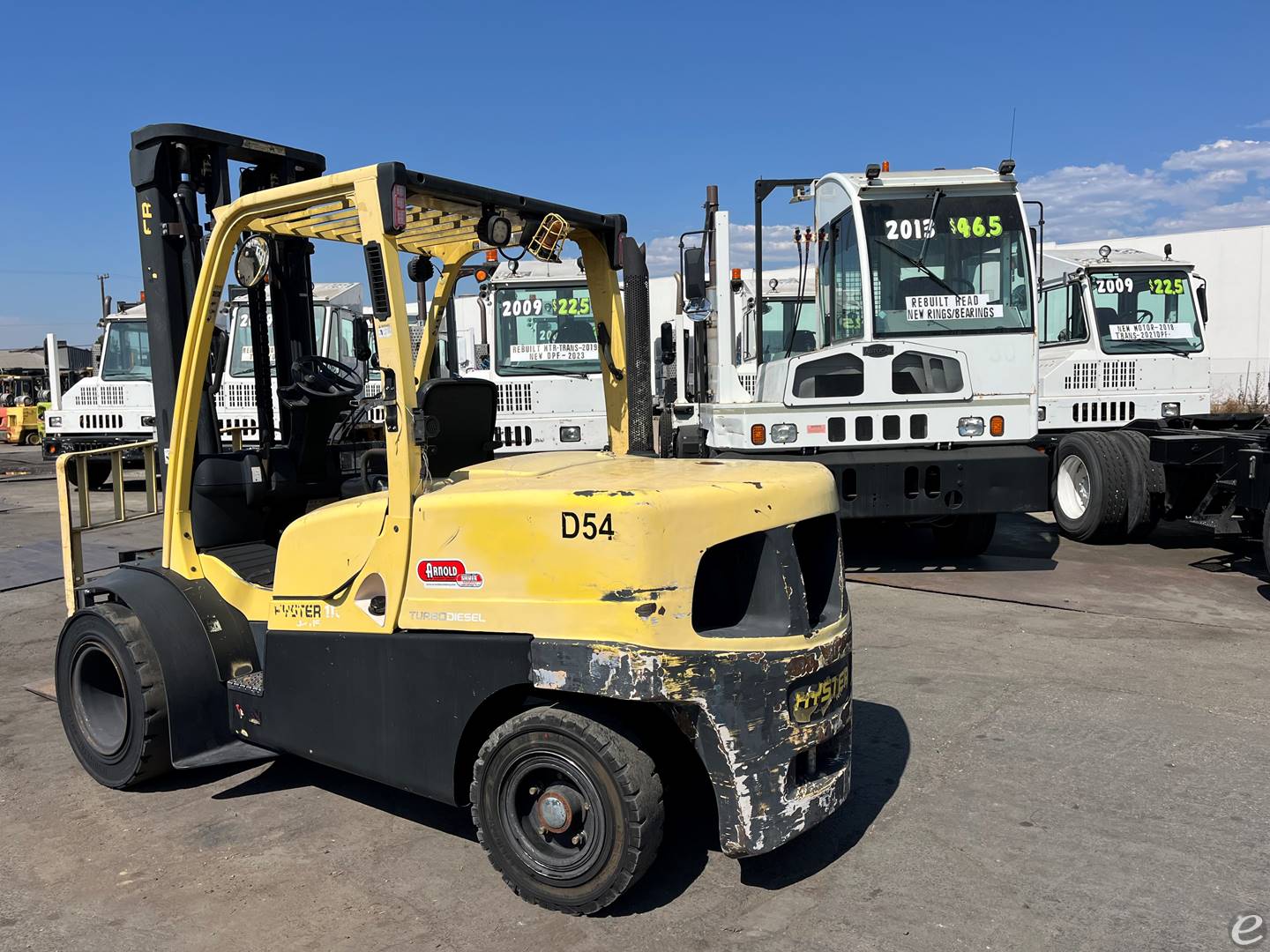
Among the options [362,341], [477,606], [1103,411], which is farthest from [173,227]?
[1103,411]

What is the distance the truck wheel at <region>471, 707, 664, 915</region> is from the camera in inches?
126

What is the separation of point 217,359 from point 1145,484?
864cm

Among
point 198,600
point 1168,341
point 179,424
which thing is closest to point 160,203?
point 179,424

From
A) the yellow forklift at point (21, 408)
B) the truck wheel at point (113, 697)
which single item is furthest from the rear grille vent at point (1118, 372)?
the yellow forklift at point (21, 408)

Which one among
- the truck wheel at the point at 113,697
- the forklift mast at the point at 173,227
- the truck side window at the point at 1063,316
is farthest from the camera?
the truck side window at the point at 1063,316

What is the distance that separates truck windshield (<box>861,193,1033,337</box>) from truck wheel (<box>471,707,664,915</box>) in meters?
6.37

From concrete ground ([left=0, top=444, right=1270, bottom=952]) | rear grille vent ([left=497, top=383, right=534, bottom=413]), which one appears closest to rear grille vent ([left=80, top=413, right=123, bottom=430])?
rear grille vent ([left=497, top=383, right=534, bottom=413])

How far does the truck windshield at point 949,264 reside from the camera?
881cm

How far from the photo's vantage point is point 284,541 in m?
4.01

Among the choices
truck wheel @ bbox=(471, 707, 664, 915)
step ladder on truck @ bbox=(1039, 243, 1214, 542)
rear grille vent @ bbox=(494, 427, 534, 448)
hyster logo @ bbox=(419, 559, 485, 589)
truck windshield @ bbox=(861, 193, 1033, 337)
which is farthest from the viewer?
rear grille vent @ bbox=(494, 427, 534, 448)

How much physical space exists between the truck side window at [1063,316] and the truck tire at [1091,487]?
2.02 meters

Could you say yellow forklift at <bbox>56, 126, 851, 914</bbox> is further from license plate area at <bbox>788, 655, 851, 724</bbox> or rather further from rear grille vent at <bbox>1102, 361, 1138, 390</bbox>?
rear grille vent at <bbox>1102, 361, 1138, 390</bbox>

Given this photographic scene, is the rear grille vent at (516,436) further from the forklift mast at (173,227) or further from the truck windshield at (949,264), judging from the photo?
the forklift mast at (173,227)

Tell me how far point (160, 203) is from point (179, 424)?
1.21 meters
